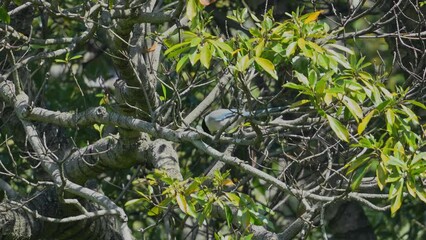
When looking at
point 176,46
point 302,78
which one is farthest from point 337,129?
point 176,46

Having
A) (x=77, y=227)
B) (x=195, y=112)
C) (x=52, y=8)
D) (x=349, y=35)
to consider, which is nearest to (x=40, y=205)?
(x=77, y=227)

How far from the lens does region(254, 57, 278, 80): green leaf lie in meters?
3.28

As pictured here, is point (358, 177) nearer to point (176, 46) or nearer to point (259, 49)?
point (259, 49)

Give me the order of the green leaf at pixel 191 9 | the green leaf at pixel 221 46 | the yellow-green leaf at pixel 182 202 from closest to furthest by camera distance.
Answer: the green leaf at pixel 221 46 → the green leaf at pixel 191 9 → the yellow-green leaf at pixel 182 202

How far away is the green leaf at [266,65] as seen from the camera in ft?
10.8

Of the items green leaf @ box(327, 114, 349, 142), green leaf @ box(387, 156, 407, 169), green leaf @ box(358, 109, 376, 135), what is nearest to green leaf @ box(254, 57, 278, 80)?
green leaf @ box(327, 114, 349, 142)

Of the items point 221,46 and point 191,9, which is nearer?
point 221,46

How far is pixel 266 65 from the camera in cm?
329

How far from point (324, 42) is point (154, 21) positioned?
71 centimetres

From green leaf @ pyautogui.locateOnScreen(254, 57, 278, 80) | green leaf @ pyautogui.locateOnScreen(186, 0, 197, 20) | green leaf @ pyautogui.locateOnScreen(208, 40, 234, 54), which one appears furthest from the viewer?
green leaf @ pyautogui.locateOnScreen(186, 0, 197, 20)

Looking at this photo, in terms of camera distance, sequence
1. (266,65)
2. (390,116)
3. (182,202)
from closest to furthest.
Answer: (266,65) → (390,116) → (182,202)

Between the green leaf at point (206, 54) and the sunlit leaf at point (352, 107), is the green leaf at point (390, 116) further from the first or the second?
the green leaf at point (206, 54)

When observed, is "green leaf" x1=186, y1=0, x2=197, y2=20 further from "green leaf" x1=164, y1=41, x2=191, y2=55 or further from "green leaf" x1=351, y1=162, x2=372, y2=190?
Result: "green leaf" x1=351, y1=162, x2=372, y2=190

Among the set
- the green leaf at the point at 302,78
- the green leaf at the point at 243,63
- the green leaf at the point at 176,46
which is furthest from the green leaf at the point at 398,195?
the green leaf at the point at 176,46
